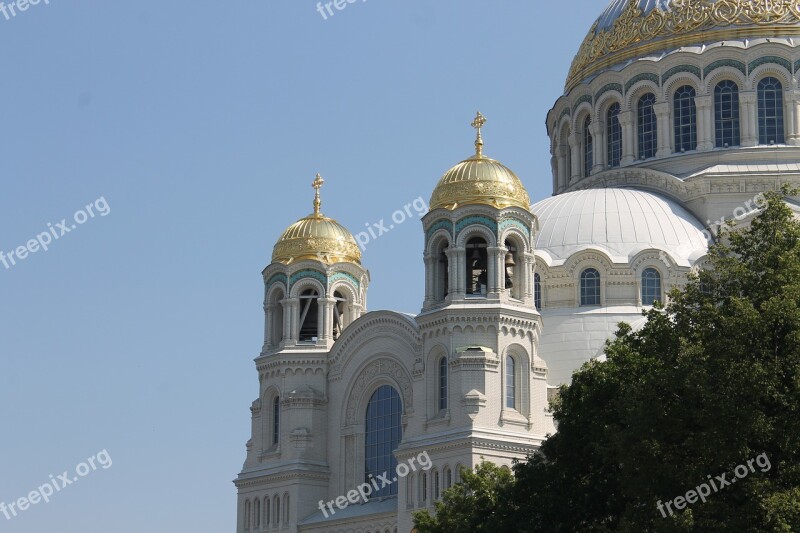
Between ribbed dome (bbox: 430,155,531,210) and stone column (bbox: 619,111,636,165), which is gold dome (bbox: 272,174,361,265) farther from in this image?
stone column (bbox: 619,111,636,165)

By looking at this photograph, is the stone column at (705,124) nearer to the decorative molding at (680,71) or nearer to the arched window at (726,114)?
the arched window at (726,114)

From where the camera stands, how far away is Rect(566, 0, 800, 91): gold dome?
2124 inches

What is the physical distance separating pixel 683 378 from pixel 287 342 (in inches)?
848

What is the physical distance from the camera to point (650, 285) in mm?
46812

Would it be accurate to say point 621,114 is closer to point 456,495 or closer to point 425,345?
point 425,345

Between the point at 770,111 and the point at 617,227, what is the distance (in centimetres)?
807

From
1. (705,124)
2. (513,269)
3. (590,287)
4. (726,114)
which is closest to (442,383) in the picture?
(513,269)

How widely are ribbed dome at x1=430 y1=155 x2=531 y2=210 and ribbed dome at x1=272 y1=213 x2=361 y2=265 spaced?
527 cm

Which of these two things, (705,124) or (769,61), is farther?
(769,61)

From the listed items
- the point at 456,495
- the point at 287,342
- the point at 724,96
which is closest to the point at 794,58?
the point at 724,96

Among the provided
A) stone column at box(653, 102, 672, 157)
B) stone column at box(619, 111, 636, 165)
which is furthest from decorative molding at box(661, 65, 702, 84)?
stone column at box(619, 111, 636, 165)

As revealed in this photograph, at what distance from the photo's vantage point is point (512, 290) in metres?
43.3

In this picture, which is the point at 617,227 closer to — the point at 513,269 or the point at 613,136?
the point at 513,269

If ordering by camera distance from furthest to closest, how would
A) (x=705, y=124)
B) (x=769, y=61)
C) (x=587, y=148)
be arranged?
1. (x=587, y=148)
2. (x=769, y=61)
3. (x=705, y=124)
